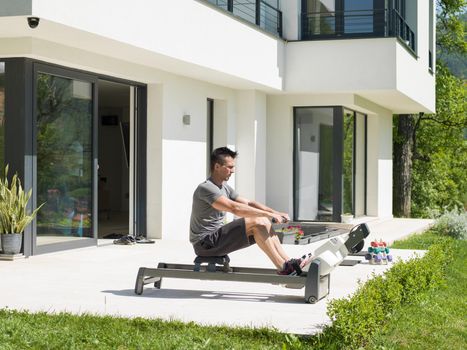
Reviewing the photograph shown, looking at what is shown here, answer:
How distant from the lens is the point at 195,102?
53.9ft

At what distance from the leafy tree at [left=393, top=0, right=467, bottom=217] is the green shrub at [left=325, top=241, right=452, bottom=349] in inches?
747

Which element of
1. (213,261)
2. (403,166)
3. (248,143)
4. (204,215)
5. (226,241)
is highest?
(248,143)

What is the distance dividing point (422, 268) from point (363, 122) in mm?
13053

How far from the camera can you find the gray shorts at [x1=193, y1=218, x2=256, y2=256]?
336 inches

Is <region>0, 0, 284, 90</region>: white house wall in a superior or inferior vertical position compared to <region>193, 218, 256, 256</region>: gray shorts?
superior

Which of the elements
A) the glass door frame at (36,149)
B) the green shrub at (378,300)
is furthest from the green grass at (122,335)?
the glass door frame at (36,149)

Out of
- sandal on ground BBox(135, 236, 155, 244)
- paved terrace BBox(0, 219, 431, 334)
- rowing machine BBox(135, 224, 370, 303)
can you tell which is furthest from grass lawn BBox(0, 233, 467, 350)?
sandal on ground BBox(135, 236, 155, 244)

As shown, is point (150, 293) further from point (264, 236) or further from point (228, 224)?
point (264, 236)

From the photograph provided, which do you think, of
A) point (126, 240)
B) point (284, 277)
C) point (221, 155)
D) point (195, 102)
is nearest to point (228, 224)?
point (221, 155)

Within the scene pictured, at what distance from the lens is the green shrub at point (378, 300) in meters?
6.36

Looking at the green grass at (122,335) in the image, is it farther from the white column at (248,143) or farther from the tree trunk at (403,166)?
the tree trunk at (403,166)

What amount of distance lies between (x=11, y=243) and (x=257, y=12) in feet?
27.6

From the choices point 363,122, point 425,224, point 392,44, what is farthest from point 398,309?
point 363,122

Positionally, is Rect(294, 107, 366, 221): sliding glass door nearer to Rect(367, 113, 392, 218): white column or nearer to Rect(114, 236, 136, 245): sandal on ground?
Rect(367, 113, 392, 218): white column
